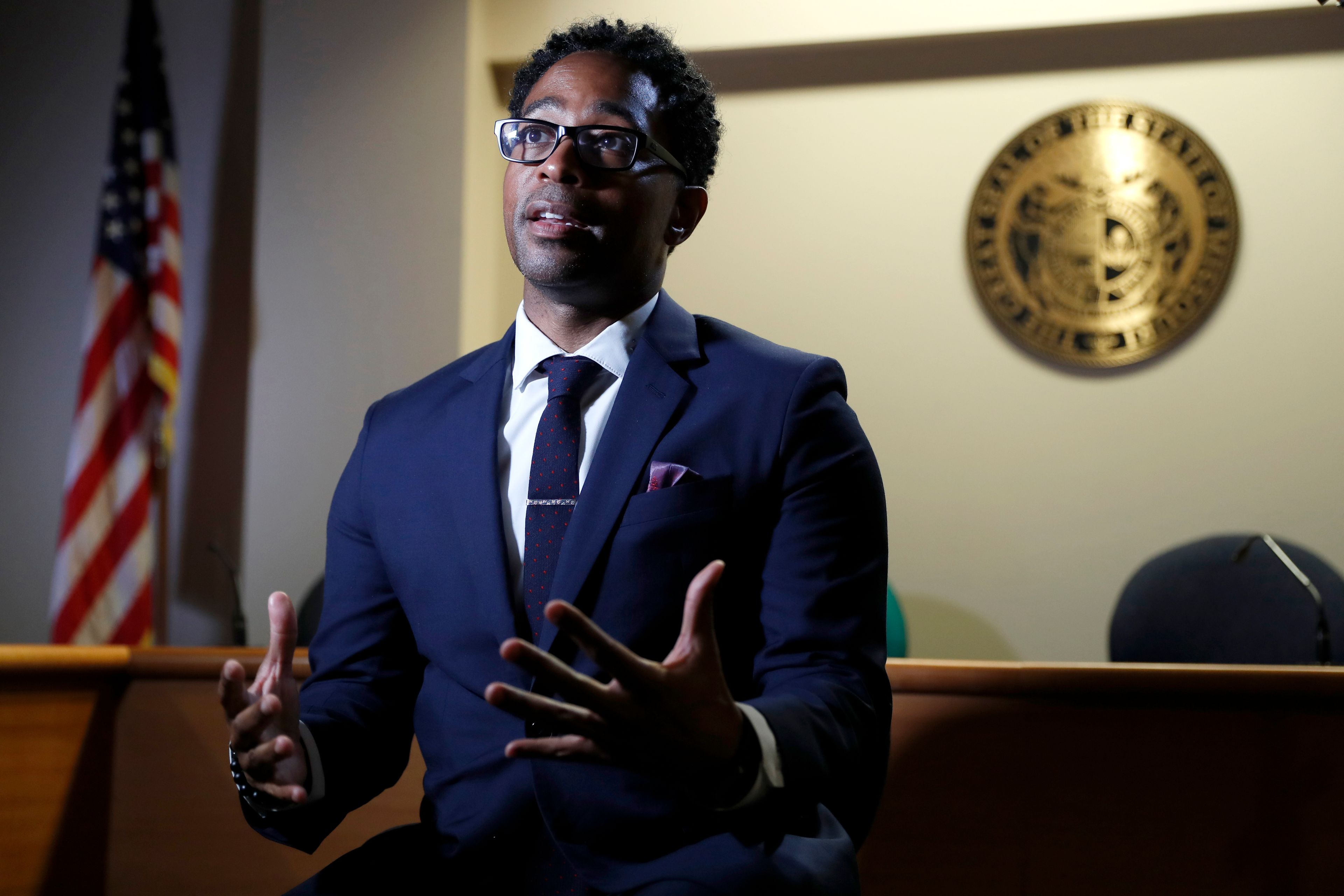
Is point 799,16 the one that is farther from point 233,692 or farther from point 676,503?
point 233,692

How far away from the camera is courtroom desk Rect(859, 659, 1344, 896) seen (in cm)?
173

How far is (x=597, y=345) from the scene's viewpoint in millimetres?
1284

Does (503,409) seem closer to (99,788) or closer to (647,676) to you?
(647,676)

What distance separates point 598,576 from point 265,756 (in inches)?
14.1

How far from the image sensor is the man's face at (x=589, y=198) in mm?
1239

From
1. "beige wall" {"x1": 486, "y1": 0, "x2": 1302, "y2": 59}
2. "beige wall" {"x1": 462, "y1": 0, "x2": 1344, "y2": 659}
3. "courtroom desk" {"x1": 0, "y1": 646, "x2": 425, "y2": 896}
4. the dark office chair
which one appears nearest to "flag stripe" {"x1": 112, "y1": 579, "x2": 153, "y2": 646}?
"beige wall" {"x1": 462, "y1": 0, "x2": 1344, "y2": 659}

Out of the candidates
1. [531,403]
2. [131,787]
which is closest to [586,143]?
[531,403]

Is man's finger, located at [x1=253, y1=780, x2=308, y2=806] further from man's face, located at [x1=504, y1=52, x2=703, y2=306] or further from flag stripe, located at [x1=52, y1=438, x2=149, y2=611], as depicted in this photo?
flag stripe, located at [x1=52, y1=438, x2=149, y2=611]

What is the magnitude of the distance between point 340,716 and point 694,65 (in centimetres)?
95

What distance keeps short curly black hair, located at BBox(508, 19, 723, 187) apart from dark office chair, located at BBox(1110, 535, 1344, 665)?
2.14 metres

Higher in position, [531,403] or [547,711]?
[531,403]

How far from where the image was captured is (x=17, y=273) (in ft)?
14.6

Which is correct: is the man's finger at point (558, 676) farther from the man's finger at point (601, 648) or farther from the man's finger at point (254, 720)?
the man's finger at point (254, 720)

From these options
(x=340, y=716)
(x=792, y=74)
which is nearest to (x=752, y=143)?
(x=792, y=74)
